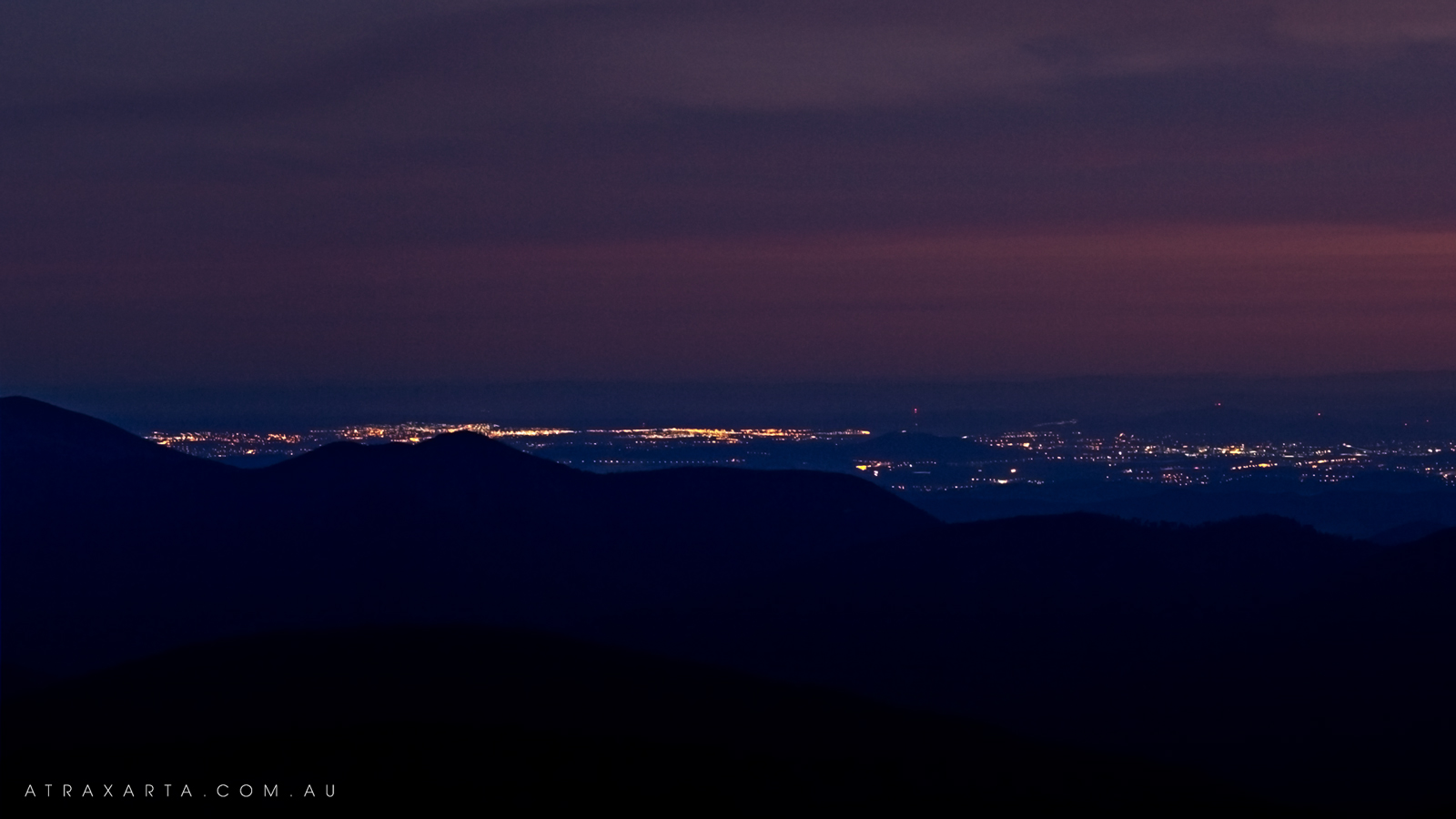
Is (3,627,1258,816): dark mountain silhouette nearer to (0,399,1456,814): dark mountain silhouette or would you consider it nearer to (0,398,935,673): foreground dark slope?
(0,399,1456,814): dark mountain silhouette

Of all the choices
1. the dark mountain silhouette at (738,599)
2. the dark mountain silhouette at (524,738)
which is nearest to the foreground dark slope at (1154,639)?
the dark mountain silhouette at (738,599)

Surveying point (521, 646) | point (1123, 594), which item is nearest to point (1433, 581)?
point (1123, 594)

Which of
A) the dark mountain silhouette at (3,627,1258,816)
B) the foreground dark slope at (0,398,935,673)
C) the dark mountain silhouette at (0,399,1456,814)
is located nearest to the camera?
the dark mountain silhouette at (3,627,1258,816)

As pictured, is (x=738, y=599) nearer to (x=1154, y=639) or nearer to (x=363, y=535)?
(x=1154, y=639)

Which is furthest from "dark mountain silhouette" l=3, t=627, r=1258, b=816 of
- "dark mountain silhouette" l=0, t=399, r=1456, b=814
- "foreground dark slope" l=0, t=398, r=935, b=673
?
"foreground dark slope" l=0, t=398, r=935, b=673

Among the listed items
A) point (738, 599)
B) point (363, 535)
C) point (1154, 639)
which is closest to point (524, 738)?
point (1154, 639)
